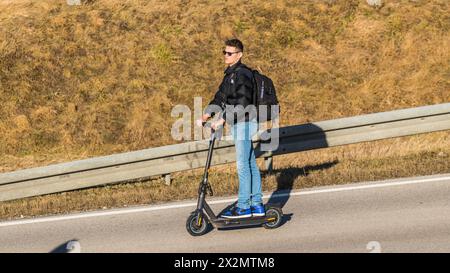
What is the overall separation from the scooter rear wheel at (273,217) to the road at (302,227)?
0.06 metres

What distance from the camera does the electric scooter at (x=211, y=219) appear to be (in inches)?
304

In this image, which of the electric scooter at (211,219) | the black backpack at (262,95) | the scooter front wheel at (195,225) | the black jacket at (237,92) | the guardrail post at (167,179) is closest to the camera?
the black jacket at (237,92)

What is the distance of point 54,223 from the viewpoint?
8766 millimetres

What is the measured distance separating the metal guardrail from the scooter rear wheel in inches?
91.5

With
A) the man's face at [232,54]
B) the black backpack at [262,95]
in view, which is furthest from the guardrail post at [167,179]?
the man's face at [232,54]

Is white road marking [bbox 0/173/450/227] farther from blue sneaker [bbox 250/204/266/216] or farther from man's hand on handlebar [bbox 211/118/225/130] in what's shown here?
man's hand on handlebar [bbox 211/118/225/130]

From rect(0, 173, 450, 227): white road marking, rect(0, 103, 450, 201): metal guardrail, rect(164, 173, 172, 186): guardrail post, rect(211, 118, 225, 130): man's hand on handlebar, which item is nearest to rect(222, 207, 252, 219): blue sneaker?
rect(211, 118, 225, 130): man's hand on handlebar

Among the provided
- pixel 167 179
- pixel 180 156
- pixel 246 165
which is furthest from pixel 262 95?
pixel 167 179

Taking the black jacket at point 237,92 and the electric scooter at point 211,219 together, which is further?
the electric scooter at point 211,219

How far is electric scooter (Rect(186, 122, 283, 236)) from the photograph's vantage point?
7.71 m

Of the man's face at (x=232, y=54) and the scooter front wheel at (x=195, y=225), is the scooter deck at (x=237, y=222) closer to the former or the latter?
the scooter front wheel at (x=195, y=225)

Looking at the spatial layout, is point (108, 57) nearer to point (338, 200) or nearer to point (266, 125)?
point (266, 125)

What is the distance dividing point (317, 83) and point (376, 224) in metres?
9.19
